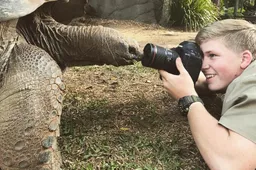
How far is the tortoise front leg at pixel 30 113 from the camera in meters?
1.88

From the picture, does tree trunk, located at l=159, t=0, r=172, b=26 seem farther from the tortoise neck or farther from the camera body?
the camera body

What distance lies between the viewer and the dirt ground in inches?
89.6

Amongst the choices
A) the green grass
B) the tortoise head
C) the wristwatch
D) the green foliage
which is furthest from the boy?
the green foliage

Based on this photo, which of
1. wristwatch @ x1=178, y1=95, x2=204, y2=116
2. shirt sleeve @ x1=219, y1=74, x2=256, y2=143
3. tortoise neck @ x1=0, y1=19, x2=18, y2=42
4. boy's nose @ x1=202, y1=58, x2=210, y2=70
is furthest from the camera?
tortoise neck @ x1=0, y1=19, x2=18, y2=42

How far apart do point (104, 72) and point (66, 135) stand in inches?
61.9

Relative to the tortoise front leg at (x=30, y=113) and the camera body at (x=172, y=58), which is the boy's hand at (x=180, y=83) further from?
the tortoise front leg at (x=30, y=113)

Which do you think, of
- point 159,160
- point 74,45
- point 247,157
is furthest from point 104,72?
point 247,157

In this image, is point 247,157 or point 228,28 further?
point 228,28

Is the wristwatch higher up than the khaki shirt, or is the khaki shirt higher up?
the khaki shirt

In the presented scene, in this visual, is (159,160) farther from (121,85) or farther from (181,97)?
(121,85)

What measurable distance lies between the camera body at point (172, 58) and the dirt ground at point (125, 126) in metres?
0.55

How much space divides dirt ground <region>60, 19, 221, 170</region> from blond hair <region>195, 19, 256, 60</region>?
0.72 metres

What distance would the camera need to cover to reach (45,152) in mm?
1860

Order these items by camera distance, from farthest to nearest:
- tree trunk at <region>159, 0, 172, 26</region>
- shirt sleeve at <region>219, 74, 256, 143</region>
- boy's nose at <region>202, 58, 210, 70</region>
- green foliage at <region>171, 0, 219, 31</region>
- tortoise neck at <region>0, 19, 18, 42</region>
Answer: tree trunk at <region>159, 0, 172, 26</region>
green foliage at <region>171, 0, 219, 31</region>
tortoise neck at <region>0, 19, 18, 42</region>
boy's nose at <region>202, 58, 210, 70</region>
shirt sleeve at <region>219, 74, 256, 143</region>
